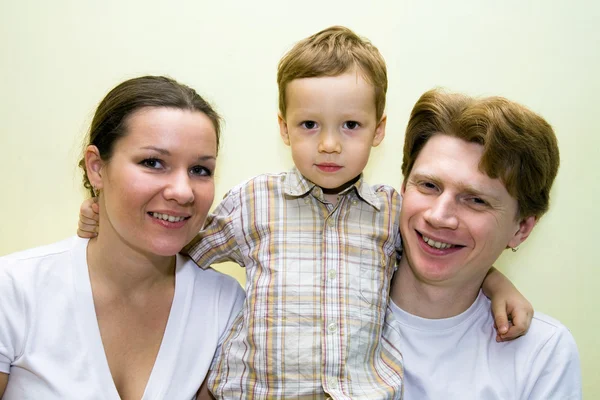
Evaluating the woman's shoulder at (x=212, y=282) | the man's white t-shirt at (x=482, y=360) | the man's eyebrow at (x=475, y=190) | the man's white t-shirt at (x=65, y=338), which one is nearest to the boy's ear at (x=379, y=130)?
the man's eyebrow at (x=475, y=190)

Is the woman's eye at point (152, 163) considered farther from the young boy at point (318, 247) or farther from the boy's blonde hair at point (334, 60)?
the boy's blonde hair at point (334, 60)

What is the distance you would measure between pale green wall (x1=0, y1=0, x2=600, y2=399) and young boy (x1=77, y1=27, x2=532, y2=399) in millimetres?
556

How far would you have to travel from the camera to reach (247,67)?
6.97 ft

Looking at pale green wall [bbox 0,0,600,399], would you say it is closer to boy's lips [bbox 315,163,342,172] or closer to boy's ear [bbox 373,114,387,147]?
boy's ear [bbox 373,114,387,147]

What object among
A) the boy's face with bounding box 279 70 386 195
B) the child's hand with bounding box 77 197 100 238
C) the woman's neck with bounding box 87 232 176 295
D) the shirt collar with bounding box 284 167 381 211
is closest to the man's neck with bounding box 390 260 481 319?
the shirt collar with bounding box 284 167 381 211

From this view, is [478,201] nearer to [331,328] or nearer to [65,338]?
[331,328]

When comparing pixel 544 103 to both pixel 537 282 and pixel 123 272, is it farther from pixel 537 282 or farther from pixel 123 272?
pixel 123 272

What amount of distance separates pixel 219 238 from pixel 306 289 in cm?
31

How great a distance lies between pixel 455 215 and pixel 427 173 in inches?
5.1

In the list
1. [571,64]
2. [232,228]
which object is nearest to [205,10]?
[232,228]

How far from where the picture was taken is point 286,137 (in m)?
1.64

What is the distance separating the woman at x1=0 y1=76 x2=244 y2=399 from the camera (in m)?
1.41

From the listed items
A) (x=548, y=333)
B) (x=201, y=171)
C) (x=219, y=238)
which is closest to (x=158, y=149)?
(x=201, y=171)

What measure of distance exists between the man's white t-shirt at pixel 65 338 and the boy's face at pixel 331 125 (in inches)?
21.4
